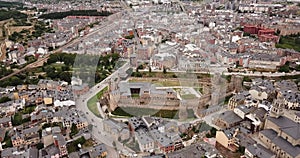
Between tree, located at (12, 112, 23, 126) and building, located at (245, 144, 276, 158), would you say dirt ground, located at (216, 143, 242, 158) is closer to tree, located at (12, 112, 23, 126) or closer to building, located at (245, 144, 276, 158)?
building, located at (245, 144, 276, 158)

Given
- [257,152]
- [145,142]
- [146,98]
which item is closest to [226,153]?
[257,152]

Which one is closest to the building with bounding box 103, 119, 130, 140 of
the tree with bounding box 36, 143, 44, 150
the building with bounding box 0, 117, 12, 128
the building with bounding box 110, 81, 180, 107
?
the building with bounding box 110, 81, 180, 107

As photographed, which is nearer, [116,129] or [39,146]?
[39,146]

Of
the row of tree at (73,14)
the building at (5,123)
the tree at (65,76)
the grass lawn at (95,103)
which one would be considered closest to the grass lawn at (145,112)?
→ the grass lawn at (95,103)

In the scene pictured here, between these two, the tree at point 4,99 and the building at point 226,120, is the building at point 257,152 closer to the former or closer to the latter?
the building at point 226,120

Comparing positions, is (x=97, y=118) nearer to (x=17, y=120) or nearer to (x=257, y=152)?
(x=17, y=120)

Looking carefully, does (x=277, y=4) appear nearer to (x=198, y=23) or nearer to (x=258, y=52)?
(x=198, y=23)

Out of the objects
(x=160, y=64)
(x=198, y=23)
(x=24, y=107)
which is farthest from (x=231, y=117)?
(x=198, y=23)
